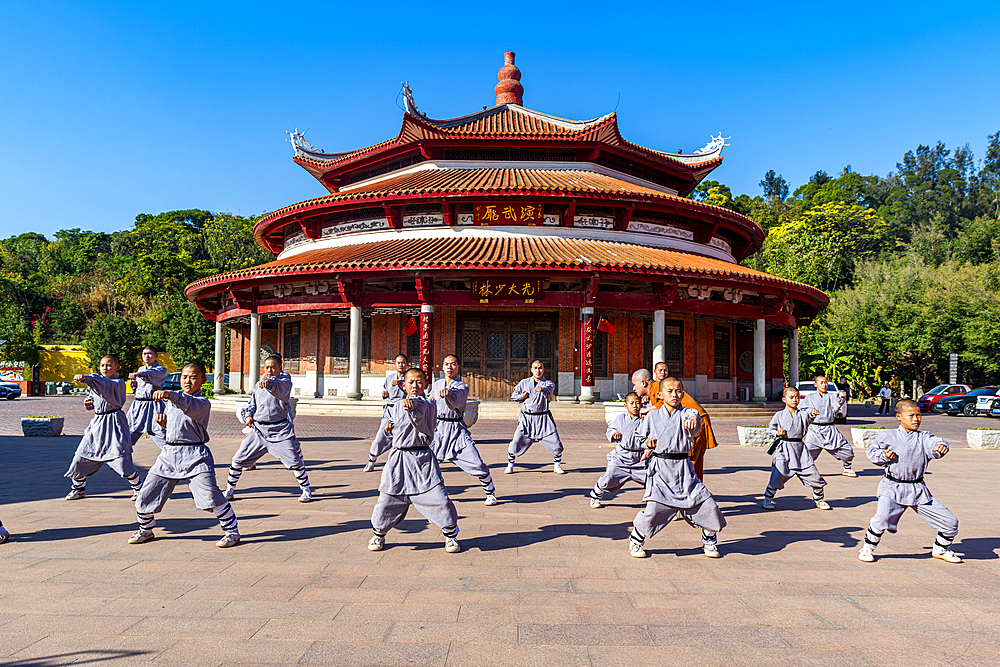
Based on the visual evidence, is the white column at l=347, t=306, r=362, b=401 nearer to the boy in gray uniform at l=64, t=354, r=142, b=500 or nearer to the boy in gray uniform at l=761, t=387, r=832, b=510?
the boy in gray uniform at l=64, t=354, r=142, b=500

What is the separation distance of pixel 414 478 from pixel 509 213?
16.1m

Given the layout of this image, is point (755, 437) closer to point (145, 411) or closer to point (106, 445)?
point (145, 411)

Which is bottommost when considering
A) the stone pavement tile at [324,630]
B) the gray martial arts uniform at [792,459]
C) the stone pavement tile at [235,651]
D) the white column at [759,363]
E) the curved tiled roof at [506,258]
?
the stone pavement tile at [324,630]

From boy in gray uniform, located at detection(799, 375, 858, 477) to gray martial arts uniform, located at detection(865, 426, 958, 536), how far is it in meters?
2.54

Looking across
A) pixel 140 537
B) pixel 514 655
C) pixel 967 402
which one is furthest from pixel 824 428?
pixel 967 402

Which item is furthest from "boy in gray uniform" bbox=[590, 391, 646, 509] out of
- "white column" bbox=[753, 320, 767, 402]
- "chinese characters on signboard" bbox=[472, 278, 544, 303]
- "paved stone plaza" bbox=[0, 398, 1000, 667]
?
"white column" bbox=[753, 320, 767, 402]

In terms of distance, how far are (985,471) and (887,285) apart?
1079 inches

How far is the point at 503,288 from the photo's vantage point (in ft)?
62.2

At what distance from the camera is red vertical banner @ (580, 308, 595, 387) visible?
18.7 metres

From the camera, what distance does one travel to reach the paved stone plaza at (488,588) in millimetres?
3408

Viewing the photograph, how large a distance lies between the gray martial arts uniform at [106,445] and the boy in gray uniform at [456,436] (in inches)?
138

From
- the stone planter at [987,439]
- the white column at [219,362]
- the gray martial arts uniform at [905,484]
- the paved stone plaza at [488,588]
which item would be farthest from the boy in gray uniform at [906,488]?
the white column at [219,362]

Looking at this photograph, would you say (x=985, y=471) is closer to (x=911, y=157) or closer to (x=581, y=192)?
(x=581, y=192)

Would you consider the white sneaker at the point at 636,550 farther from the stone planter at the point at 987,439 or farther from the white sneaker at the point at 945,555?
the stone planter at the point at 987,439
